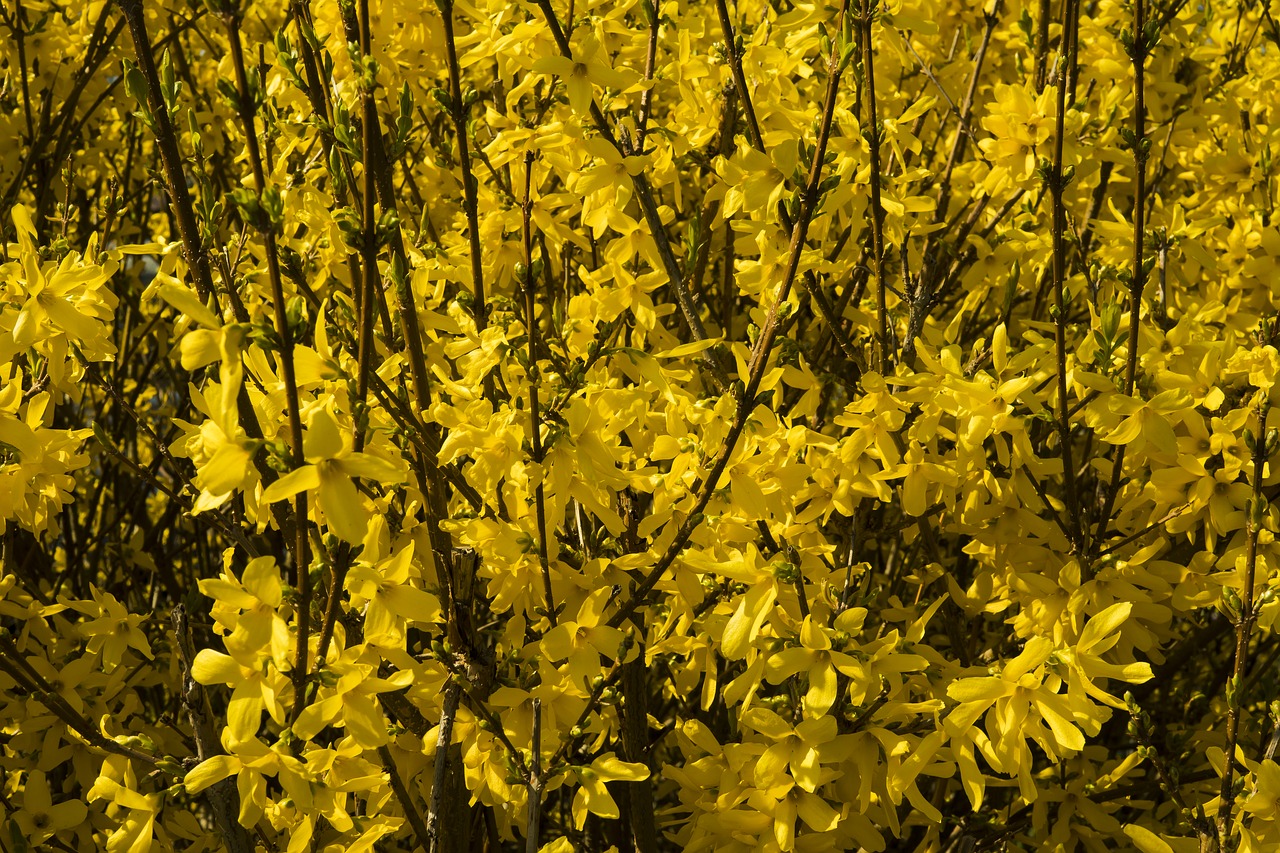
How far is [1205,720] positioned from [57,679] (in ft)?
7.68

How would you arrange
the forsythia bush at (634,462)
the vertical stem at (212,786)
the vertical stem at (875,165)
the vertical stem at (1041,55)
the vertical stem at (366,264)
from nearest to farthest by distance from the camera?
the vertical stem at (366,264)
the forsythia bush at (634,462)
the vertical stem at (212,786)
the vertical stem at (875,165)
the vertical stem at (1041,55)

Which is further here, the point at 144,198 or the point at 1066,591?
the point at 144,198

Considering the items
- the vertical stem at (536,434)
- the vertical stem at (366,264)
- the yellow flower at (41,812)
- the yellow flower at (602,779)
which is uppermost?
the vertical stem at (366,264)

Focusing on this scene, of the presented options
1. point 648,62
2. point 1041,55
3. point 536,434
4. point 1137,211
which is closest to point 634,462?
point 536,434

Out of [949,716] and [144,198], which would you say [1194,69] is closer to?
[949,716]

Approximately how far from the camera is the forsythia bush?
1.47 metres

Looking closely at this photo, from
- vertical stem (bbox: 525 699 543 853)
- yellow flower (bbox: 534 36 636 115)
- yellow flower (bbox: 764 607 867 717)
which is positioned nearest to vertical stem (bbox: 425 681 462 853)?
vertical stem (bbox: 525 699 543 853)

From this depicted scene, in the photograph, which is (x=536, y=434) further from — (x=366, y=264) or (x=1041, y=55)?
(x=1041, y=55)

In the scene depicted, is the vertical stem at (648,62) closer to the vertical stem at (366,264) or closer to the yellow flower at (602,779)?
the vertical stem at (366,264)

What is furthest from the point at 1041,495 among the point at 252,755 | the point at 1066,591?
the point at 252,755

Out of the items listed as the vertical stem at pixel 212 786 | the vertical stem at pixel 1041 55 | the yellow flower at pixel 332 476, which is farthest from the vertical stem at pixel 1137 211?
the vertical stem at pixel 212 786

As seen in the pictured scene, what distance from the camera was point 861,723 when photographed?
70.6 inches

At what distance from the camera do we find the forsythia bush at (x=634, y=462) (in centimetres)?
147

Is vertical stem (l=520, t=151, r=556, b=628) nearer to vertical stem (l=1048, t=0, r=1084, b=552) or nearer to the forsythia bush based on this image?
the forsythia bush
